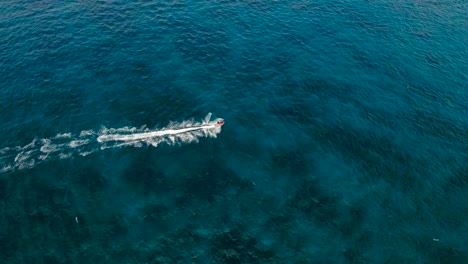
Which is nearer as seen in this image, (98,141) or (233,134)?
(98,141)

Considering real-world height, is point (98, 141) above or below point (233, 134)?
below

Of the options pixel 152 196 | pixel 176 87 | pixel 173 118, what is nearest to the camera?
pixel 152 196

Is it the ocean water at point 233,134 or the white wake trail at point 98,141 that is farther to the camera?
the white wake trail at point 98,141

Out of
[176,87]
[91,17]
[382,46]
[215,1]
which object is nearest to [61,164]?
[176,87]

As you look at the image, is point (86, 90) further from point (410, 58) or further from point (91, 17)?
point (410, 58)

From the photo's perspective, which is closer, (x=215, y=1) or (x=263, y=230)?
(x=263, y=230)
